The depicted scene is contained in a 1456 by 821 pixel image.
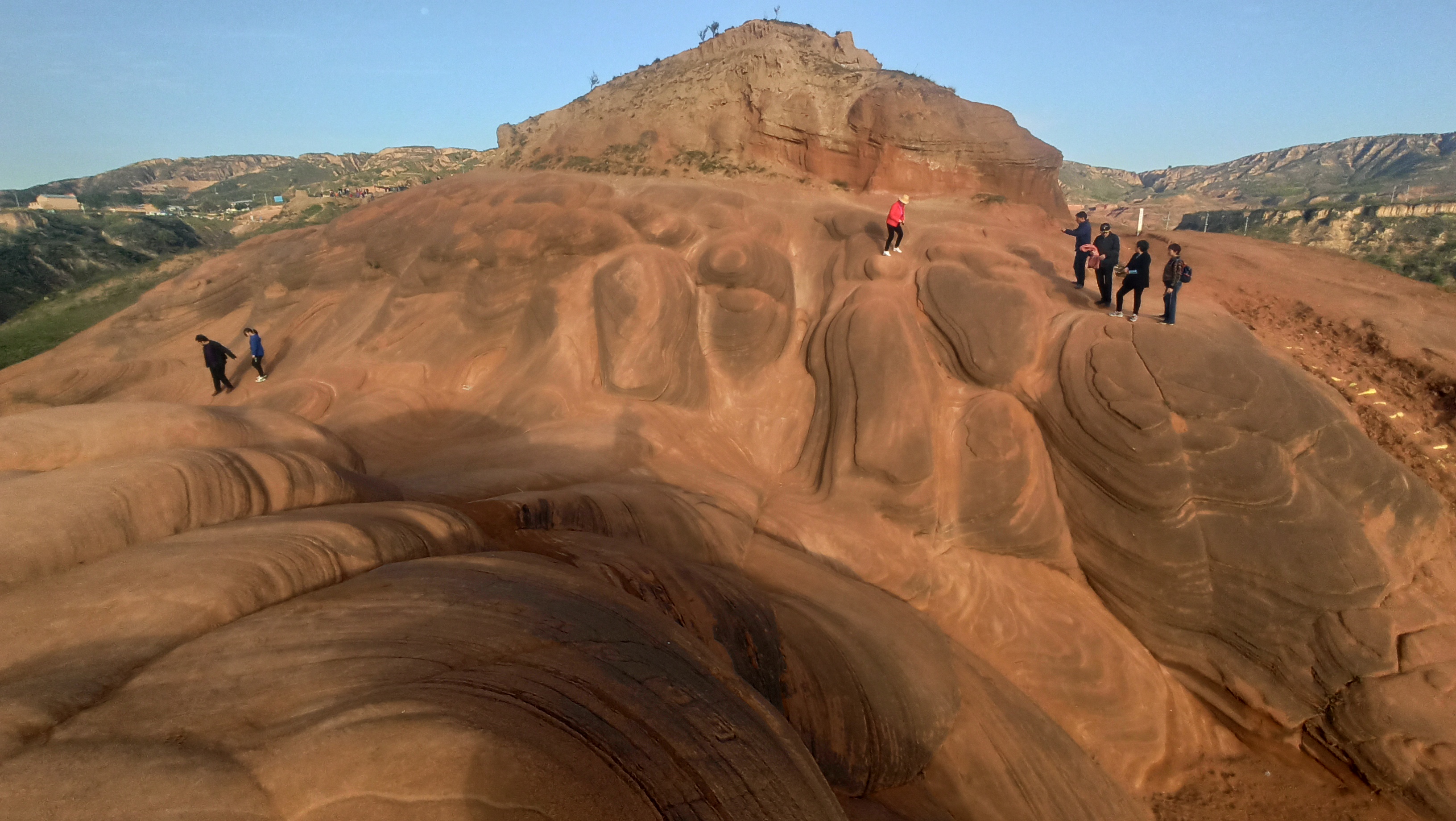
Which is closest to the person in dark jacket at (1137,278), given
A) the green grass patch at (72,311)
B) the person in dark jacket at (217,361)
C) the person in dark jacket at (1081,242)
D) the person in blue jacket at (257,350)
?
the person in dark jacket at (1081,242)

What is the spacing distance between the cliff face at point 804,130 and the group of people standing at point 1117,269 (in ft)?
13.7

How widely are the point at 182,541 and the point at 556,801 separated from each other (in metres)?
2.55

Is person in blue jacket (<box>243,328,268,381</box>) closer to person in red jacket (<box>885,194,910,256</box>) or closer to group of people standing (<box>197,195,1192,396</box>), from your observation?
group of people standing (<box>197,195,1192,396</box>)

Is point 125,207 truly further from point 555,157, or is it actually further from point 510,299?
point 510,299

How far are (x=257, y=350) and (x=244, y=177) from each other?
7060cm

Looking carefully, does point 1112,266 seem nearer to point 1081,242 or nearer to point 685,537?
point 1081,242

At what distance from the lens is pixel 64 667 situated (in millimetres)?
2459

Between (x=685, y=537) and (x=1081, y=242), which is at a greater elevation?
(x=1081, y=242)

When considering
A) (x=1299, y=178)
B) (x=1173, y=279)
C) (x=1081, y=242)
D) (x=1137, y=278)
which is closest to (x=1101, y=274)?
(x=1137, y=278)

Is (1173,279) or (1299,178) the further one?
(1299,178)

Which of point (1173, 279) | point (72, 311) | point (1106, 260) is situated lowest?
point (72, 311)

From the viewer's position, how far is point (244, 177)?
64188 millimetres

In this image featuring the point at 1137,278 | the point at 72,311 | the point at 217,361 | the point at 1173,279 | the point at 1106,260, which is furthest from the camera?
the point at 72,311

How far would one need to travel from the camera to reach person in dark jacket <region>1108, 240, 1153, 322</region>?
8.22m
